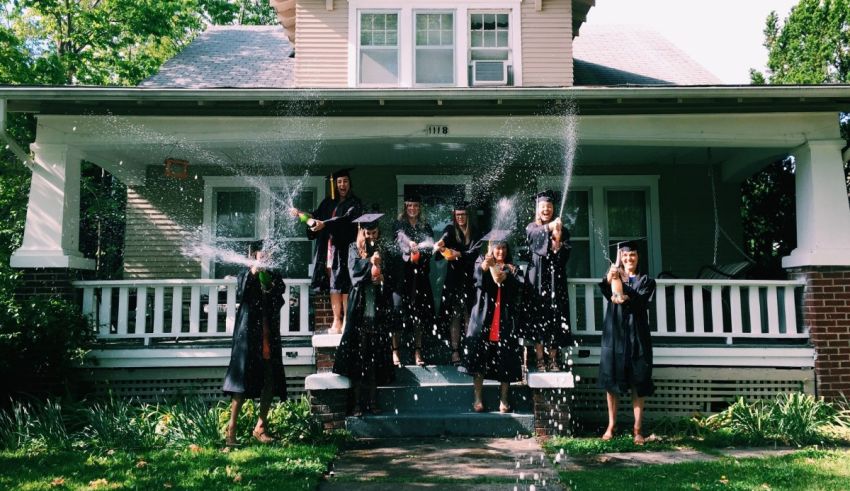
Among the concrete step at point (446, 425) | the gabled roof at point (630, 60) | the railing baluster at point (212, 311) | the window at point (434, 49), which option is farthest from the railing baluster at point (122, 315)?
the gabled roof at point (630, 60)

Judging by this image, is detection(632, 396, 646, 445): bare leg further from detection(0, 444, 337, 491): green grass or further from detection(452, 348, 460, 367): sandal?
detection(0, 444, 337, 491): green grass

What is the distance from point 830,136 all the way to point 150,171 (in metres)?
10.0

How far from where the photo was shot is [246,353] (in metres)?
6.48

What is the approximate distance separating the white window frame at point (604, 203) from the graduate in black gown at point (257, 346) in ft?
19.1

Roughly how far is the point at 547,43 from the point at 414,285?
5133 millimetres

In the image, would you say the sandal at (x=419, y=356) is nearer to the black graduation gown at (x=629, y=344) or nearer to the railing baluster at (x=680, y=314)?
the black graduation gown at (x=629, y=344)

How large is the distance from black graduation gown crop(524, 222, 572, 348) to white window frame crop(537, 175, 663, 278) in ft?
12.8

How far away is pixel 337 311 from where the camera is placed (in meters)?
7.57

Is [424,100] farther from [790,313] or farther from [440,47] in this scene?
[790,313]

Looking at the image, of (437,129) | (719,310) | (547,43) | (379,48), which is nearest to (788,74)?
(547,43)

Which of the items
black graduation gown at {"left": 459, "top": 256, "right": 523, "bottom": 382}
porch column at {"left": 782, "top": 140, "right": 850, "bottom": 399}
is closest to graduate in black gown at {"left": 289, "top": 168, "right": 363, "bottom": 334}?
black graduation gown at {"left": 459, "top": 256, "right": 523, "bottom": 382}

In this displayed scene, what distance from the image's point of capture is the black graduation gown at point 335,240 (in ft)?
25.0

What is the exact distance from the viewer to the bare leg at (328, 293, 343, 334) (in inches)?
297

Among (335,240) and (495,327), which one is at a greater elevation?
(335,240)
